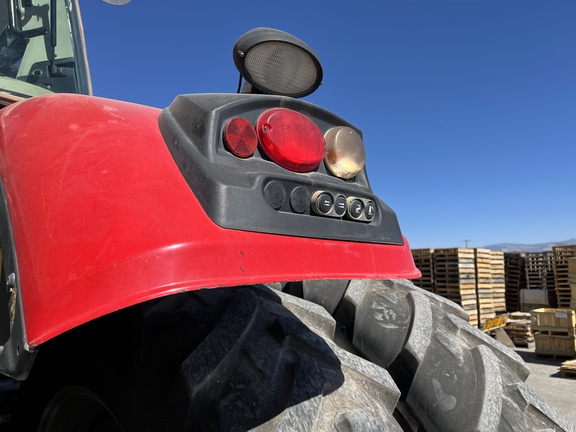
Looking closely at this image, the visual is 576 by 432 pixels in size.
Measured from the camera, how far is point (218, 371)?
3.58 feet

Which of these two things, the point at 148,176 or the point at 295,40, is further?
the point at 295,40

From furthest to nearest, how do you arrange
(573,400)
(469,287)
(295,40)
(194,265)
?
(469,287) < (573,400) < (295,40) < (194,265)

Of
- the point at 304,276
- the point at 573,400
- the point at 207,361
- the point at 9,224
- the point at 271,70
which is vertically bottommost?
the point at 573,400

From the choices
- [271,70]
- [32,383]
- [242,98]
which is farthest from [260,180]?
[32,383]

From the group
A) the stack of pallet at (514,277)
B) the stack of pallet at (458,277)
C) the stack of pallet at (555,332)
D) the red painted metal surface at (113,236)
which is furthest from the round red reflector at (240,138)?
the stack of pallet at (514,277)

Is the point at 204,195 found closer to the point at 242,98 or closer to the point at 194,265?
the point at 194,265

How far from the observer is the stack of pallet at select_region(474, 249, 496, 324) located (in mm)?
13891

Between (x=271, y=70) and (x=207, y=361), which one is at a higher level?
(x=271, y=70)

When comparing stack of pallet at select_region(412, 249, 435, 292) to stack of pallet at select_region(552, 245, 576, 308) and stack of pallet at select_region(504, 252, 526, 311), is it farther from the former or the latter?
stack of pallet at select_region(504, 252, 526, 311)

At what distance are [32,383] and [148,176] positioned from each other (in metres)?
0.85

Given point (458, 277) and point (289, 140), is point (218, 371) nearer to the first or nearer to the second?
point (289, 140)

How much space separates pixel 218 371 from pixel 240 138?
0.51 metres

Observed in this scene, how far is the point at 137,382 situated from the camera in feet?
3.65

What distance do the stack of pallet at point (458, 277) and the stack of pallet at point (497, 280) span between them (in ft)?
4.42
